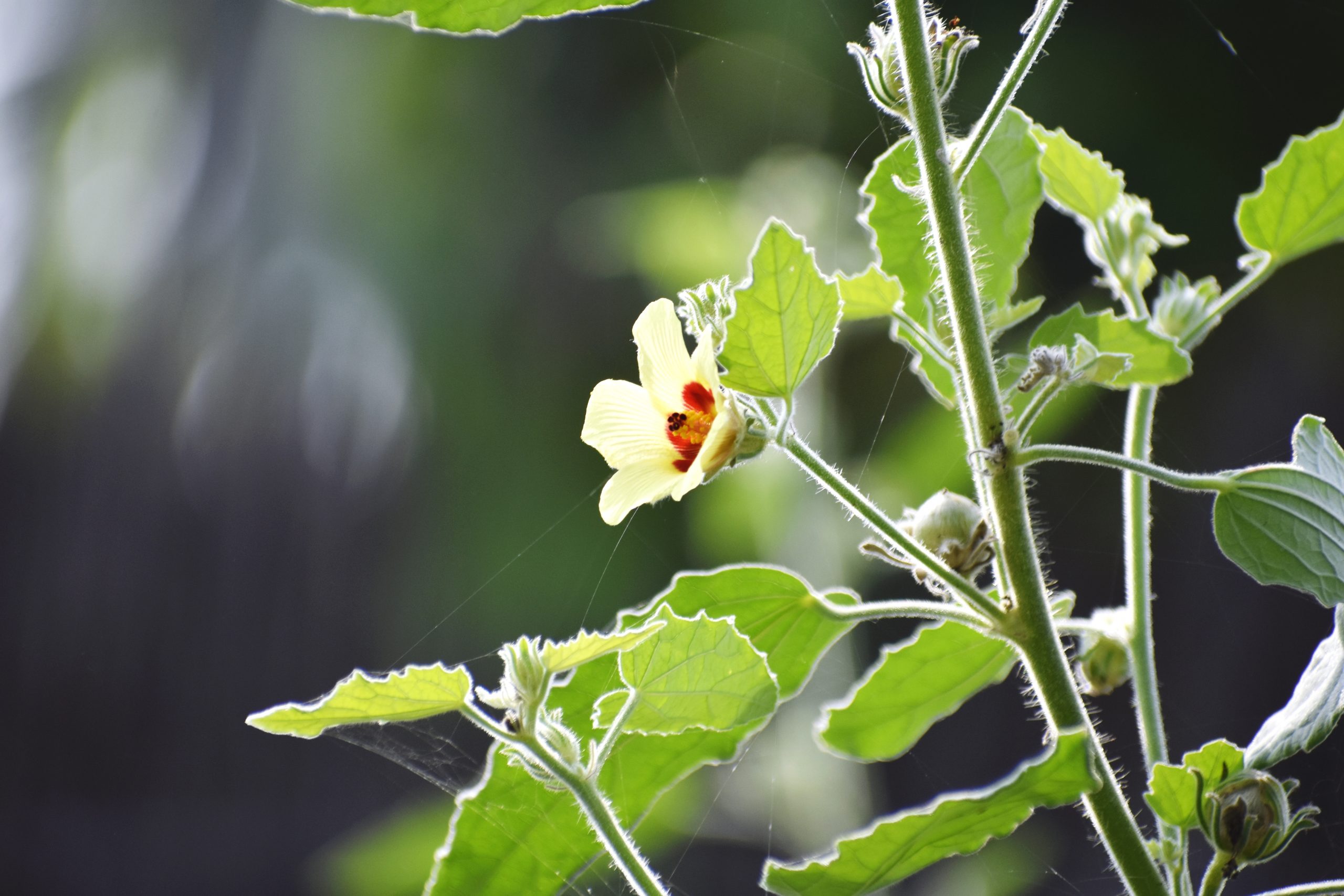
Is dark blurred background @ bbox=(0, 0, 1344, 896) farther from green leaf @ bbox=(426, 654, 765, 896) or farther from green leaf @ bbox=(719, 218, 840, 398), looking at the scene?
Result: green leaf @ bbox=(719, 218, 840, 398)

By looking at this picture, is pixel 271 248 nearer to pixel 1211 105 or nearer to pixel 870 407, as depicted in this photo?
pixel 870 407

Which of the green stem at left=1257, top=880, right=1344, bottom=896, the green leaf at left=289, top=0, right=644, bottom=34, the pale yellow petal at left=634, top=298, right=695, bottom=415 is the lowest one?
the green stem at left=1257, top=880, right=1344, bottom=896

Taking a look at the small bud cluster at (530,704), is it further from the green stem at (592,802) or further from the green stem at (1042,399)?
the green stem at (1042,399)

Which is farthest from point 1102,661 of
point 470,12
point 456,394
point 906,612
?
point 456,394

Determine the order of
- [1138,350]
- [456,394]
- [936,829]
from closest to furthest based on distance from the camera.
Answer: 1. [936,829]
2. [1138,350]
3. [456,394]

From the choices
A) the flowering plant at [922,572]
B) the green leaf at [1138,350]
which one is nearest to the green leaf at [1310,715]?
the flowering plant at [922,572]

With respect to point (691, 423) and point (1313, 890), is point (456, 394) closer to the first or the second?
point (691, 423)

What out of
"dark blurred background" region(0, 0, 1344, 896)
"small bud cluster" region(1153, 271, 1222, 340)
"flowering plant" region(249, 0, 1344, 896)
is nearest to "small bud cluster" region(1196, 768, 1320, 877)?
"flowering plant" region(249, 0, 1344, 896)

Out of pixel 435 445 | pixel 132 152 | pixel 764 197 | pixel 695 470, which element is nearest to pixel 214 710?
pixel 435 445
